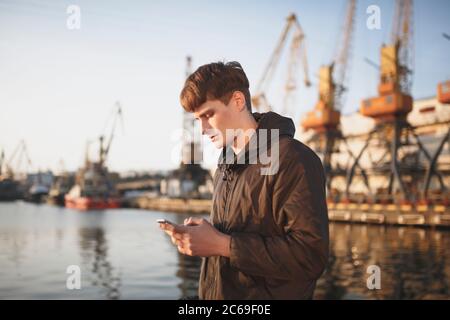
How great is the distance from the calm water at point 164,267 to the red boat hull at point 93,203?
220 feet

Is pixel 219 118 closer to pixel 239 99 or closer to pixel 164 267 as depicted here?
pixel 239 99

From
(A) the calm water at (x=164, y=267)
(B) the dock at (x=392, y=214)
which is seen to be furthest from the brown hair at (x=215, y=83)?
(B) the dock at (x=392, y=214)

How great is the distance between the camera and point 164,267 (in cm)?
2191

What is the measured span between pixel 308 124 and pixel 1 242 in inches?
1690

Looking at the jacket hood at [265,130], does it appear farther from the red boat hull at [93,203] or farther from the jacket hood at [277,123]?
the red boat hull at [93,203]

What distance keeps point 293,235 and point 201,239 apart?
0.40 meters

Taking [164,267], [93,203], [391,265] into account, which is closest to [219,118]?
[391,265]

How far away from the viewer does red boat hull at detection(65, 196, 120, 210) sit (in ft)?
330

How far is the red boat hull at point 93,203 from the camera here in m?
101

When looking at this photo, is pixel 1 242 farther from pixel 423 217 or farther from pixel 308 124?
pixel 308 124

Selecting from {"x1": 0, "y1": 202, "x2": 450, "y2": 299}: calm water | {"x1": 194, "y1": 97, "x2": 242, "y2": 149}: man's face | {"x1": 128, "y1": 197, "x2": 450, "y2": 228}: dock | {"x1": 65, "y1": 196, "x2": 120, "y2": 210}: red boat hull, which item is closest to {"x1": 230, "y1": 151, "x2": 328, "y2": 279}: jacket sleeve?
{"x1": 194, "y1": 97, "x2": 242, "y2": 149}: man's face

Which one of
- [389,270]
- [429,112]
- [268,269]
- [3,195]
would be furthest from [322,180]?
[3,195]

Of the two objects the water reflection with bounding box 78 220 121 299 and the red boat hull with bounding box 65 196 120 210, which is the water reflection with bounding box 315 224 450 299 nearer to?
the water reflection with bounding box 78 220 121 299

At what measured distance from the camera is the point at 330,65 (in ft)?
207
